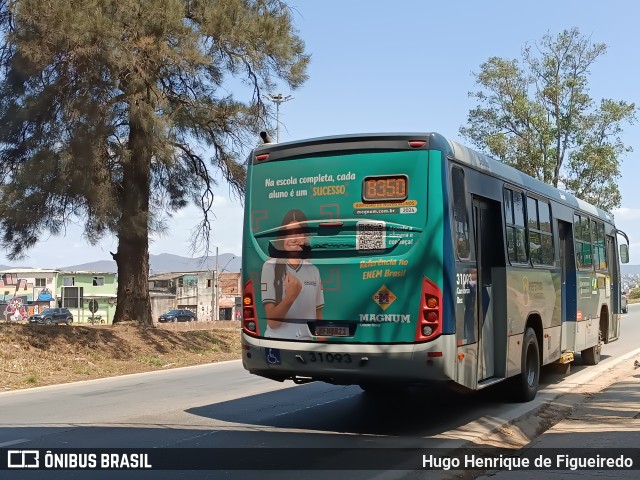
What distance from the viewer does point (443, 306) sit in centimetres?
845

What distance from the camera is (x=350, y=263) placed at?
8.84 m

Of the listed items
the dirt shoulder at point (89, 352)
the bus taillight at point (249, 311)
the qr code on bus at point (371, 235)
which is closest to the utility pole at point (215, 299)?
the dirt shoulder at point (89, 352)

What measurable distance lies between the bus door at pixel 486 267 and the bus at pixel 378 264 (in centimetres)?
2

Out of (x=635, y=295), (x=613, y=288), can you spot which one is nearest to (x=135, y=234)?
(x=613, y=288)

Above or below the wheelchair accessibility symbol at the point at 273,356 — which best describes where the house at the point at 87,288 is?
above

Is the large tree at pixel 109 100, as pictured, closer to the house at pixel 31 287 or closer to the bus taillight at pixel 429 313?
the bus taillight at pixel 429 313

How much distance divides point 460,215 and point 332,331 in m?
2.03

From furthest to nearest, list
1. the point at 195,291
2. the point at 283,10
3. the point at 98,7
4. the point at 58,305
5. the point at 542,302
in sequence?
the point at 195,291 → the point at 58,305 → the point at 283,10 → the point at 98,7 → the point at 542,302

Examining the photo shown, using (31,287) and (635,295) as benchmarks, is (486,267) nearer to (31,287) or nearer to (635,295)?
(635,295)

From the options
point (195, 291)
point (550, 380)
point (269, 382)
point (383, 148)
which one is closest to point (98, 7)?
point (269, 382)

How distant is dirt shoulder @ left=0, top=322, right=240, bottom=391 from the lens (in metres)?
16.6

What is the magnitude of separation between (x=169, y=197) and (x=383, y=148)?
596 inches

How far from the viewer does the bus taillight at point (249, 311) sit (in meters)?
9.43

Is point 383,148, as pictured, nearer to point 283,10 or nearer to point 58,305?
point 283,10
